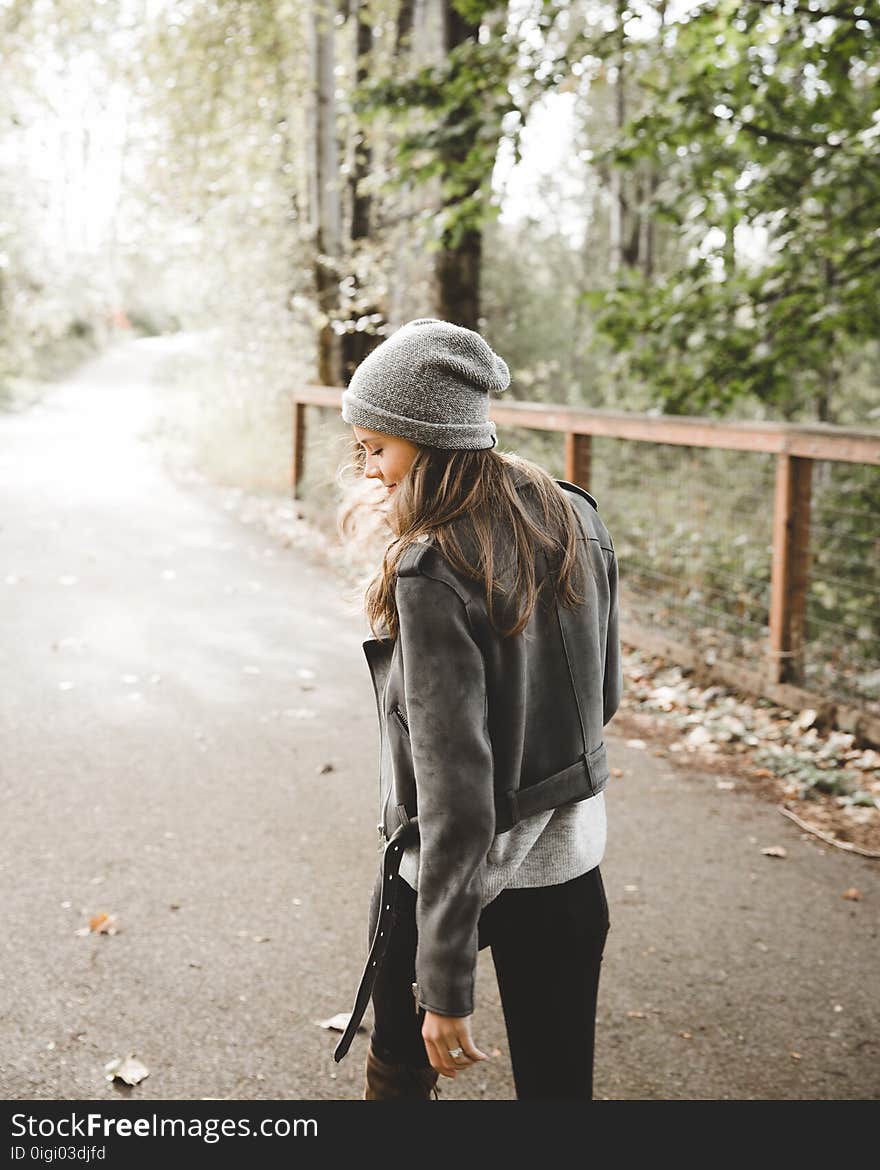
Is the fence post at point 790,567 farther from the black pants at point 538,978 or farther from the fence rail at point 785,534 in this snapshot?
the black pants at point 538,978

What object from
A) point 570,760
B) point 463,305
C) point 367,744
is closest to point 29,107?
point 463,305

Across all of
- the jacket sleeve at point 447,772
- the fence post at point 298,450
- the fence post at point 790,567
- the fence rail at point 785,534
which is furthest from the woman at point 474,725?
the fence post at point 298,450

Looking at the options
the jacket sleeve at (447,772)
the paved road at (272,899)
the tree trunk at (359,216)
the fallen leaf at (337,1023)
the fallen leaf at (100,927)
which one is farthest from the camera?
the tree trunk at (359,216)

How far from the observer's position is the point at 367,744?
21.0 ft

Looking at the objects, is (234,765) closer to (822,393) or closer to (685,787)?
(685,787)

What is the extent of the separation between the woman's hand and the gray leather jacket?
3cm

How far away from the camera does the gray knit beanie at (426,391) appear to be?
6.77ft

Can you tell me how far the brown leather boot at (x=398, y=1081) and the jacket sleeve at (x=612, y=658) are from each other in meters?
0.78

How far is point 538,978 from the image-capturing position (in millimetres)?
2219

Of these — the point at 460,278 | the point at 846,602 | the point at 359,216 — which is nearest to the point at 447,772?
the point at 846,602

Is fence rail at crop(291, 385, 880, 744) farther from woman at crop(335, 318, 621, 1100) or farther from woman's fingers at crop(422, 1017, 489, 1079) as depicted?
woman's fingers at crop(422, 1017, 489, 1079)

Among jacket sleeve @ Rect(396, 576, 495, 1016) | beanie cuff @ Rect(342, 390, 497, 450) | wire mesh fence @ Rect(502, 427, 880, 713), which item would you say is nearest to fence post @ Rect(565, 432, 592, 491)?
wire mesh fence @ Rect(502, 427, 880, 713)

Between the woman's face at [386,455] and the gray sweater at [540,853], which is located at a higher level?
the woman's face at [386,455]

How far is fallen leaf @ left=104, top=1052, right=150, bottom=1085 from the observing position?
3.32 metres
